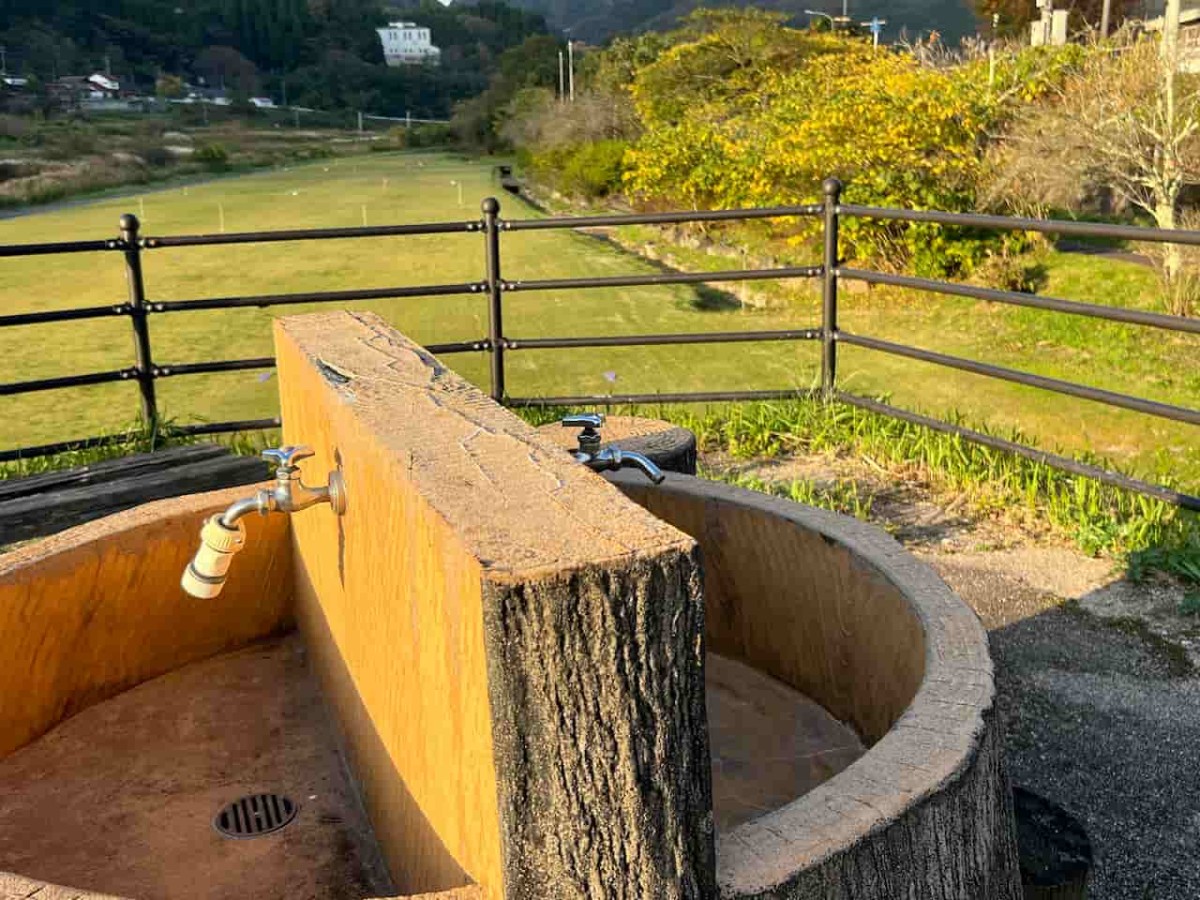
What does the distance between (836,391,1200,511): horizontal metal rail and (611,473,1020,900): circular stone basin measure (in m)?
2.25

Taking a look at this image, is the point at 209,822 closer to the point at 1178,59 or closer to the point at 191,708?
the point at 191,708

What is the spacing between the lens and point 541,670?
3.75 feet

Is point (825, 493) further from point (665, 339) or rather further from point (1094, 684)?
point (1094, 684)

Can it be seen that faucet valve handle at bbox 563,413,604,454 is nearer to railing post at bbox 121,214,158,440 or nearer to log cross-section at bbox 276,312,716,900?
log cross-section at bbox 276,312,716,900

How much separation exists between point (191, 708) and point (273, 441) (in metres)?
3.96

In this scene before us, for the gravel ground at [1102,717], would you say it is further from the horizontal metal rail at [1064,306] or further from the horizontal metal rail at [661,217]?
the horizontal metal rail at [661,217]

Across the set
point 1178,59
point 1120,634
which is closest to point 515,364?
point 1178,59

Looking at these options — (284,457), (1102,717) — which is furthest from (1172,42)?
(284,457)

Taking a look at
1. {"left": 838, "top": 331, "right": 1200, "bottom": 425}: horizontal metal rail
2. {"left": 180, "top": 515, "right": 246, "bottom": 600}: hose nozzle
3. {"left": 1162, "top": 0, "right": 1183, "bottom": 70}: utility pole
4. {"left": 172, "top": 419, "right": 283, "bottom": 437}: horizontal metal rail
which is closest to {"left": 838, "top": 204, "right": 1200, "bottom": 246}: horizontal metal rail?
{"left": 838, "top": 331, "right": 1200, "bottom": 425}: horizontal metal rail

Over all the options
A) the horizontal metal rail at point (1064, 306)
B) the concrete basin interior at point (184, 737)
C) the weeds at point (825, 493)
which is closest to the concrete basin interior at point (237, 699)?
the concrete basin interior at point (184, 737)

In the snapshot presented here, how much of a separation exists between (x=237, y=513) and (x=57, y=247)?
150 inches

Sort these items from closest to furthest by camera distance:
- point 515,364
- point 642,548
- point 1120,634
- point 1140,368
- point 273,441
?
1. point 642,548
2. point 1120,634
3. point 273,441
4. point 1140,368
5. point 515,364

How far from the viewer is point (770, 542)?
240 cm

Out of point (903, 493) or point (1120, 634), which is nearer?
point (1120, 634)
